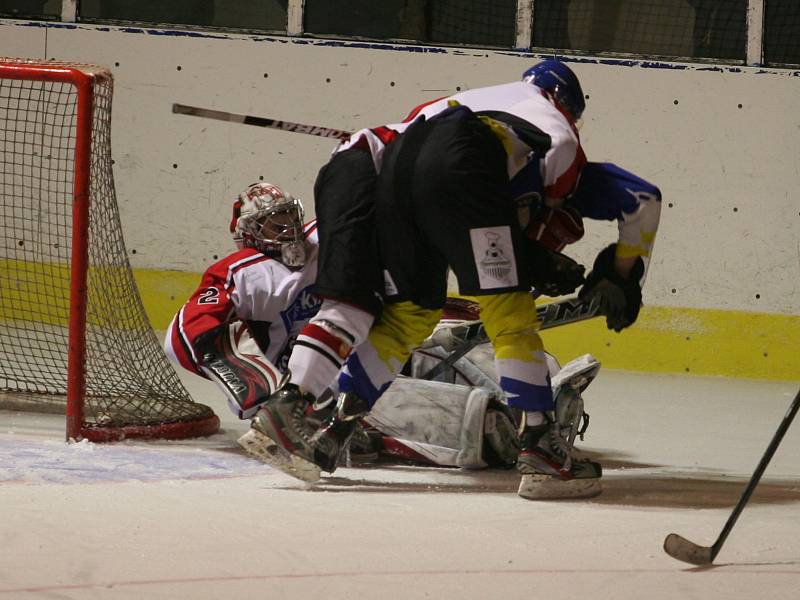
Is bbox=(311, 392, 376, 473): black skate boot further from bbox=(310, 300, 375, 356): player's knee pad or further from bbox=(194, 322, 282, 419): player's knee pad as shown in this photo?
bbox=(194, 322, 282, 419): player's knee pad

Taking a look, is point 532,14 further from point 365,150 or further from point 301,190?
point 365,150

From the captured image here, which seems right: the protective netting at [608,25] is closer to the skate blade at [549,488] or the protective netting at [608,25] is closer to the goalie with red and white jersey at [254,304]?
the goalie with red and white jersey at [254,304]

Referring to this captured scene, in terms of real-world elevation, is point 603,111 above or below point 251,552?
above

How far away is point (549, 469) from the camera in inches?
112

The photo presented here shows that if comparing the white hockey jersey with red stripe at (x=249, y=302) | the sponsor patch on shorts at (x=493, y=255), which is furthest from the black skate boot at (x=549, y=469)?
the white hockey jersey with red stripe at (x=249, y=302)

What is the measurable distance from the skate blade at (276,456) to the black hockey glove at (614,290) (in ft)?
2.74

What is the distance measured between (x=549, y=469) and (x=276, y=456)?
0.60m

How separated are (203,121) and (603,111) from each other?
1.84 metres

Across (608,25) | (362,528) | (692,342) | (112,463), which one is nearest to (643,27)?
(608,25)

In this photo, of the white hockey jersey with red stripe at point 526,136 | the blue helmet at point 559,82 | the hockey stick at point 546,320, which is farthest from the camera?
the hockey stick at point 546,320

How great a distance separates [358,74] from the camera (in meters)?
5.97

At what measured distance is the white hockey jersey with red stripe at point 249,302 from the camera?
3.58 m

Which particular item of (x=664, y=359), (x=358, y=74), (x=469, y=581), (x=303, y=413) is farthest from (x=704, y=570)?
(x=358, y=74)

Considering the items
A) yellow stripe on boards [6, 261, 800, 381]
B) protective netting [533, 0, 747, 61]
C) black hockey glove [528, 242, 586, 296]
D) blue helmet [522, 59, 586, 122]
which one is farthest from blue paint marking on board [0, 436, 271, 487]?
protective netting [533, 0, 747, 61]
